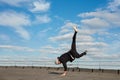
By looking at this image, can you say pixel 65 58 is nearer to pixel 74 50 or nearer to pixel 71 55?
pixel 71 55

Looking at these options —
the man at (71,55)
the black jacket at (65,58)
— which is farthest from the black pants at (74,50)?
the black jacket at (65,58)

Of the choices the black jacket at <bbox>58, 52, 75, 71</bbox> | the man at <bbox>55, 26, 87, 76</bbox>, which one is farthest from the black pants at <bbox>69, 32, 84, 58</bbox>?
the black jacket at <bbox>58, 52, 75, 71</bbox>

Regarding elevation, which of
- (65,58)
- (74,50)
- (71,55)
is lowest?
(65,58)

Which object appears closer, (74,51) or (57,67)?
(74,51)

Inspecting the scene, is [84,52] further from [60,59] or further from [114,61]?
[114,61]

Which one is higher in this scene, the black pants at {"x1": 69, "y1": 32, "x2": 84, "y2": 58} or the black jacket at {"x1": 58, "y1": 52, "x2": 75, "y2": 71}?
the black pants at {"x1": 69, "y1": 32, "x2": 84, "y2": 58}

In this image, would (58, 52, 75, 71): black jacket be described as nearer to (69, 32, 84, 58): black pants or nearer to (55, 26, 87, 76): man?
(55, 26, 87, 76): man

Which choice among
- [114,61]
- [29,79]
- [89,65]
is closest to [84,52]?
[29,79]

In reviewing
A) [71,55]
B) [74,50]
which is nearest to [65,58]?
[71,55]

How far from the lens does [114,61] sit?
2705cm

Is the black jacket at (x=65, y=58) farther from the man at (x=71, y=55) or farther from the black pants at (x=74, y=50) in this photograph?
the black pants at (x=74, y=50)

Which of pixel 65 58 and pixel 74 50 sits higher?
pixel 74 50

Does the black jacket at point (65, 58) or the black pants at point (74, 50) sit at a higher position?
the black pants at point (74, 50)

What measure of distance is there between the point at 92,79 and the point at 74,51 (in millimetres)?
2910
